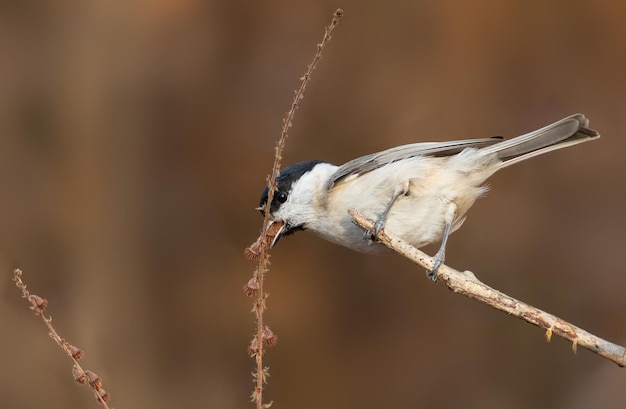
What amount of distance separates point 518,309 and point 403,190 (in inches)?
28.8

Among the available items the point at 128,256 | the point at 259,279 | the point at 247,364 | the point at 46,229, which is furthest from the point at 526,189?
the point at 259,279

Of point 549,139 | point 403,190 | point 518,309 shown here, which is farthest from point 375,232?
point 549,139

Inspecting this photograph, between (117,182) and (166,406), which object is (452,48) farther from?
(166,406)

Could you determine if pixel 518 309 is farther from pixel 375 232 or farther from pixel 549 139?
pixel 549 139

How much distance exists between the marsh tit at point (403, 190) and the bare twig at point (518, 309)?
447mm

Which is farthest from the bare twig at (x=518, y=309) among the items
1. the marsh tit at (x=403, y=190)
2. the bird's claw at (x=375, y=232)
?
the marsh tit at (x=403, y=190)

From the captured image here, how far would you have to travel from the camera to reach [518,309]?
1.57 m

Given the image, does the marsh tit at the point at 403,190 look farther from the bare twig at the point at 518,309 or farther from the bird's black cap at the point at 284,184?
the bare twig at the point at 518,309

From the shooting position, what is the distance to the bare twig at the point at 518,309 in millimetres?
1487

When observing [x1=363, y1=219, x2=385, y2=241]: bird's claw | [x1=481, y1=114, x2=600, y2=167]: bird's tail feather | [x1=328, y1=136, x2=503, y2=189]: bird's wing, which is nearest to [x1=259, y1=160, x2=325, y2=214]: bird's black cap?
[x1=328, y1=136, x2=503, y2=189]: bird's wing

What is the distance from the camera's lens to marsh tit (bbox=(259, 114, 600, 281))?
224cm

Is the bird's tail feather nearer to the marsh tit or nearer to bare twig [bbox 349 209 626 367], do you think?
the marsh tit

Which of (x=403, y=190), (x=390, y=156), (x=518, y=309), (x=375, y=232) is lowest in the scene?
(x=518, y=309)

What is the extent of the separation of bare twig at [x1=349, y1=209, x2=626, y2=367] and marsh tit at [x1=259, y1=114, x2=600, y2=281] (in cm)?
45
